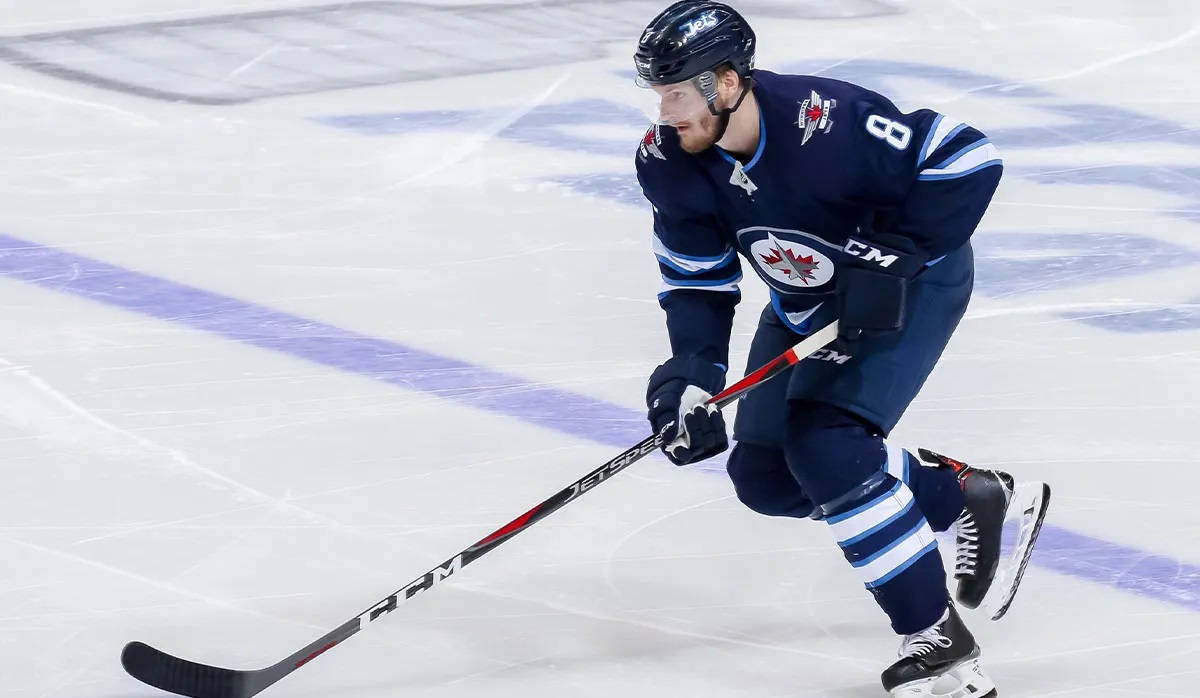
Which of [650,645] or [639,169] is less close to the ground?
[639,169]

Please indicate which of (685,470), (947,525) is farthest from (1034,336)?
(947,525)

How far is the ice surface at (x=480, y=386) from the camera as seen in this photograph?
10.3ft

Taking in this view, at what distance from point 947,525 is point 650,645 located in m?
0.55

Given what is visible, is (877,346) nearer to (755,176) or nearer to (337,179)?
(755,176)

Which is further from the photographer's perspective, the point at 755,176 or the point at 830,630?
the point at 830,630

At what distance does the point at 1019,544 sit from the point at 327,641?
122cm

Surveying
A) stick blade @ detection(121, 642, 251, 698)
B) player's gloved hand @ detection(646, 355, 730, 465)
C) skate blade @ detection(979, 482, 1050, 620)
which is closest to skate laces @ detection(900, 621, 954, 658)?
skate blade @ detection(979, 482, 1050, 620)

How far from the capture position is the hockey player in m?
2.84

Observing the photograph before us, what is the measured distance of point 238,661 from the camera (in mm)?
3082

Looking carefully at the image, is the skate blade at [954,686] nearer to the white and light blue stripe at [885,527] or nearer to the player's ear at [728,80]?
the white and light blue stripe at [885,527]

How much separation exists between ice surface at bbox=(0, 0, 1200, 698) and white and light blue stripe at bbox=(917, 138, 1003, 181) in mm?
814

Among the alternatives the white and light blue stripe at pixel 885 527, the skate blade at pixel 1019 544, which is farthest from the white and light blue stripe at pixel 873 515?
the skate blade at pixel 1019 544

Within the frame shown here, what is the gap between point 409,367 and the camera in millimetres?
4383

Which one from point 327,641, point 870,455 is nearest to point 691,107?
point 870,455
